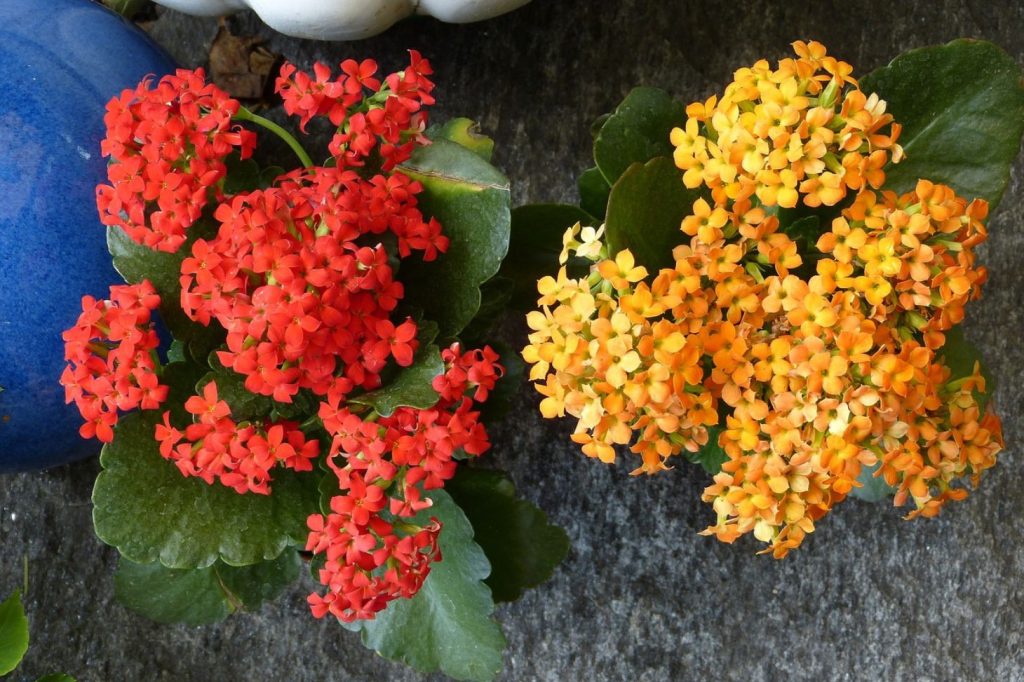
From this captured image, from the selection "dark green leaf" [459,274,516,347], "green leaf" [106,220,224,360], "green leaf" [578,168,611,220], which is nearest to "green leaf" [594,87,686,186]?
"green leaf" [578,168,611,220]

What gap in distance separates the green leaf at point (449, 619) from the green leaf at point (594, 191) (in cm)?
33

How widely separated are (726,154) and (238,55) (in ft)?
2.38

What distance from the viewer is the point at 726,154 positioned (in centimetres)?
74

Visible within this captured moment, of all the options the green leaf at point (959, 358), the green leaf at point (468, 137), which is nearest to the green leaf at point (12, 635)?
the green leaf at point (468, 137)

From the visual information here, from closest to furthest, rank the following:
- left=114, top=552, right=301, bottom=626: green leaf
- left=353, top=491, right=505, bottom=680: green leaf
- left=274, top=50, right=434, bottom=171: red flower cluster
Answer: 1. left=274, top=50, right=434, bottom=171: red flower cluster
2. left=353, top=491, right=505, bottom=680: green leaf
3. left=114, top=552, right=301, bottom=626: green leaf

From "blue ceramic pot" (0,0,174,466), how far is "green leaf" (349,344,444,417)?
33cm

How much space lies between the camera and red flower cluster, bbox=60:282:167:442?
79cm

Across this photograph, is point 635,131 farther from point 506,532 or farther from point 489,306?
point 506,532

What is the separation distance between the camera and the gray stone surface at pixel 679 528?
1119 mm

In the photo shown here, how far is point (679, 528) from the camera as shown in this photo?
3.81ft

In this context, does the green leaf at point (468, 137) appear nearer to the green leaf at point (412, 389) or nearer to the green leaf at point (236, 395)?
the green leaf at point (412, 389)

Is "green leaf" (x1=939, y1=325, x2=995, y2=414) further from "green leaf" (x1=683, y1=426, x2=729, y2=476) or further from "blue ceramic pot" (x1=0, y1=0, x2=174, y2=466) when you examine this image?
"blue ceramic pot" (x1=0, y1=0, x2=174, y2=466)

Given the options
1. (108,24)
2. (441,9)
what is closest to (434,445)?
(441,9)

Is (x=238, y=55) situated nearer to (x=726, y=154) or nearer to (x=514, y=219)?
(x=514, y=219)
